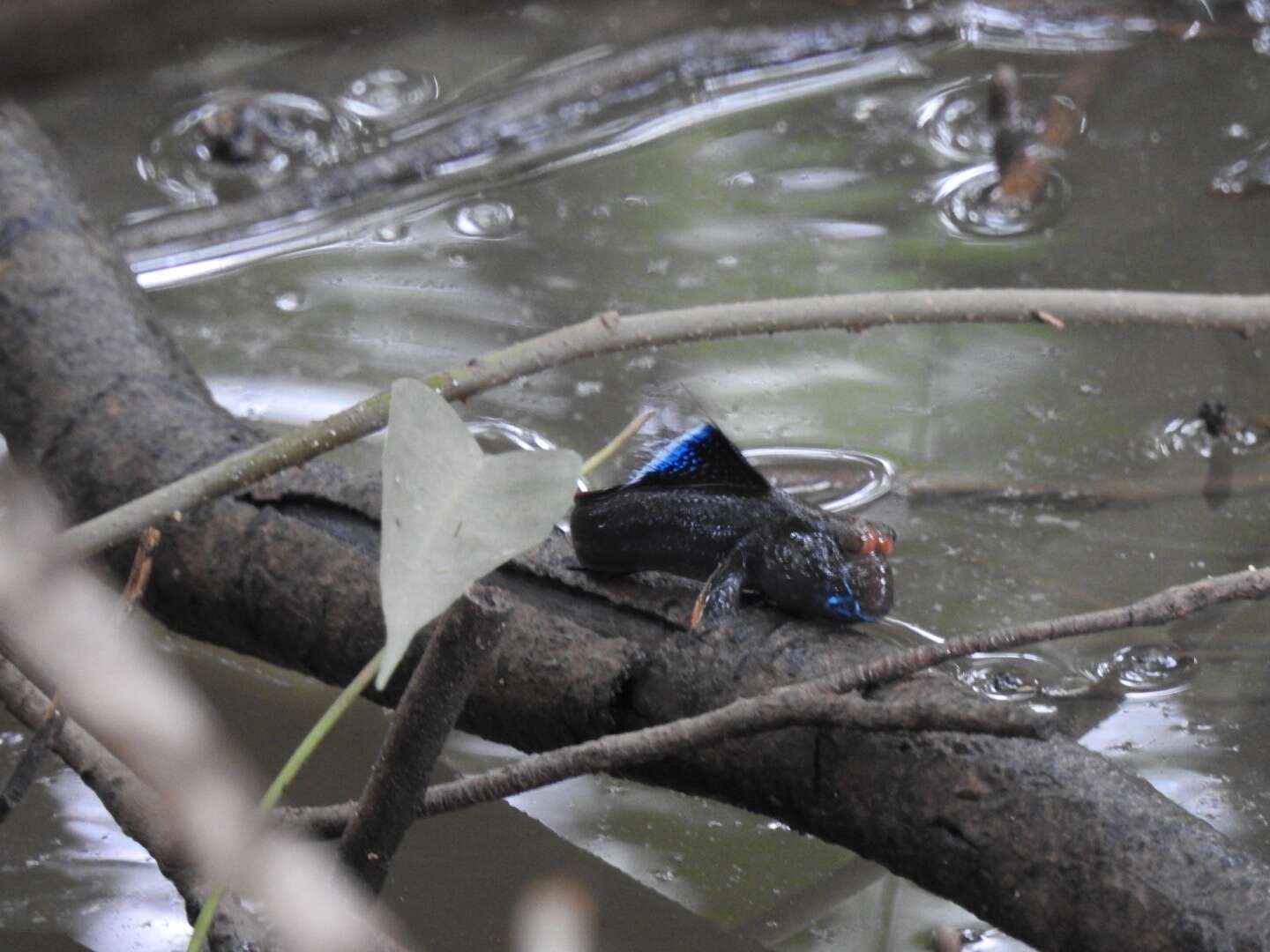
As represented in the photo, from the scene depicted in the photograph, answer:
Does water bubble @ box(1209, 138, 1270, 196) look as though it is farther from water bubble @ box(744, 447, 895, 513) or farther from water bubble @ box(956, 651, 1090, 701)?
water bubble @ box(956, 651, 1090, 701)

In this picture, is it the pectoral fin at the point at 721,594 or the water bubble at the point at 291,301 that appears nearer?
the pectoral fin at the point at 721,594

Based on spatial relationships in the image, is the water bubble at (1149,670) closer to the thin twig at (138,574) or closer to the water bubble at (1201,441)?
the water bubble at (1201,441)

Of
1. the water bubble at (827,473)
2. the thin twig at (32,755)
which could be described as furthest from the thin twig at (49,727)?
the water bubble at (827,473)

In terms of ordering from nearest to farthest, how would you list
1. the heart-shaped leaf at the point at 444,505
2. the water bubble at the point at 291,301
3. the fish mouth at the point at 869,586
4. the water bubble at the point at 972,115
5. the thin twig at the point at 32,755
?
1. the heart-shaped leaf at the point at 444,505
2. the thin twig at the point at 32,755
3. the fish mouth at the point at 869,586
4. the water bubble at the point at 291,301
5. the water bubble at the point at 972,115

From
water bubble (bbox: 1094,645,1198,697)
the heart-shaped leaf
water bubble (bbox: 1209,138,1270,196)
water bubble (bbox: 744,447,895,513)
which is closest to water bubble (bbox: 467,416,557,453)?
water bubble (bbox: 744,447,895,513)

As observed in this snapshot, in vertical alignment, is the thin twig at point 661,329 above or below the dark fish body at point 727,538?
above

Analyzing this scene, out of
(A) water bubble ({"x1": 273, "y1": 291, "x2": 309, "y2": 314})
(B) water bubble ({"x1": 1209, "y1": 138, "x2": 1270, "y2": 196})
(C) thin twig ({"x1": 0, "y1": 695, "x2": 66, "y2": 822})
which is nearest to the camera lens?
(C) thin twig ({"x1": 0, "y1": 695, "x2": 66, "y2": 822})

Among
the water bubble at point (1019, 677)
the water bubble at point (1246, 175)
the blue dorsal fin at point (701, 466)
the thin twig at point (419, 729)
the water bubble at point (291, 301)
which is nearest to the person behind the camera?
the thin twig at point (419, 729)
